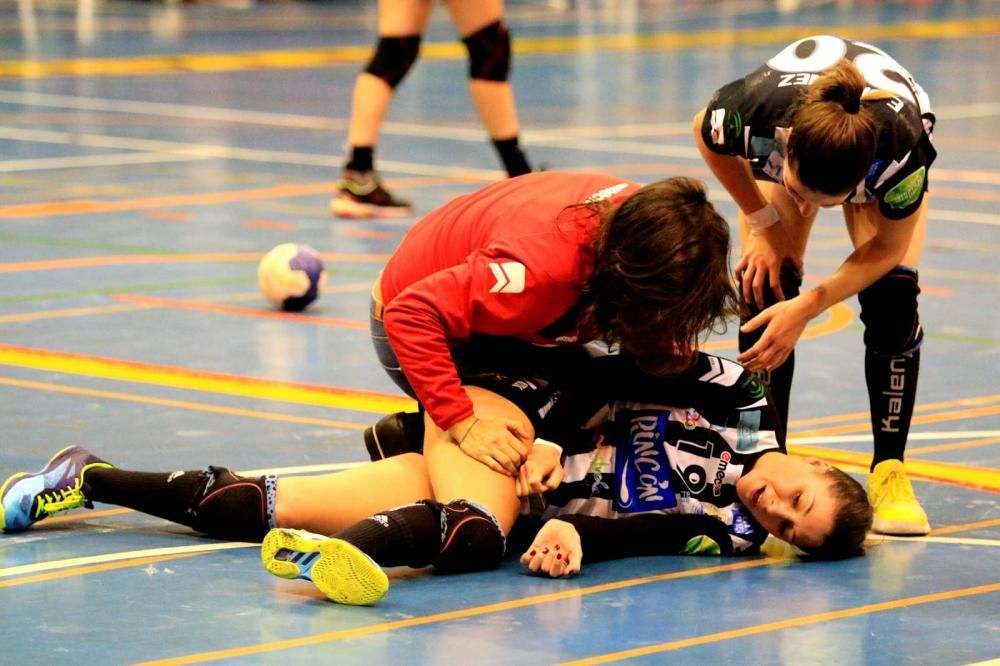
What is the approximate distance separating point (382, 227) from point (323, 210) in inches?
20.8

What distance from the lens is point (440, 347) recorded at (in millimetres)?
3988

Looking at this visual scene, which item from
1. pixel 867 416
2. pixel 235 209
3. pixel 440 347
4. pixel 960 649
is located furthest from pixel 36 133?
pixel 960 649

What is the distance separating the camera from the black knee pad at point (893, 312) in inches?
175

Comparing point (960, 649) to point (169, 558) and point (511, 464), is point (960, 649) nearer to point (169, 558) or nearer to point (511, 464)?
point (511, 464)

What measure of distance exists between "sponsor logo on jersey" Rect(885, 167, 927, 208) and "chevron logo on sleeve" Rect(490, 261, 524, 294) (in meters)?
0.84

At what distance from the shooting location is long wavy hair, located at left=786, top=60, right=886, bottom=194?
3.88 m

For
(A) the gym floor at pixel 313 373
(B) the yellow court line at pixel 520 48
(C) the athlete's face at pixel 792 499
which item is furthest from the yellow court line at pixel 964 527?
(B) the yellow court line at pixel 520 48

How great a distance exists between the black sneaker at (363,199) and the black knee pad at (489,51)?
706mm

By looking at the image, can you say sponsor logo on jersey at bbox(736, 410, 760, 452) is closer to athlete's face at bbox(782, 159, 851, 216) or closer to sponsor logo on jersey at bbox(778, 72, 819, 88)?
athlete's face at bbox(782, 159, 851, 216)

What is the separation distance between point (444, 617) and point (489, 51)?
231 inches

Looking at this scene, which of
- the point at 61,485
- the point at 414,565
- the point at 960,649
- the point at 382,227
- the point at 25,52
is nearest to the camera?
the point at 960,649

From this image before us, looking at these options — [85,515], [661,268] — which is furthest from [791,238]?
[85,515]

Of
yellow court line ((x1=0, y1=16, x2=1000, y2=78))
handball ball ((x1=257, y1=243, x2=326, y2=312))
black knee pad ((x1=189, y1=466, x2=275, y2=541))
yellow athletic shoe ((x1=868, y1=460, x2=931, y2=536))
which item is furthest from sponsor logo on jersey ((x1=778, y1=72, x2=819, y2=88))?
yellow court line ((x1=0, y1=16, x2=1000, y2=78))

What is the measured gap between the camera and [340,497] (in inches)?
161
